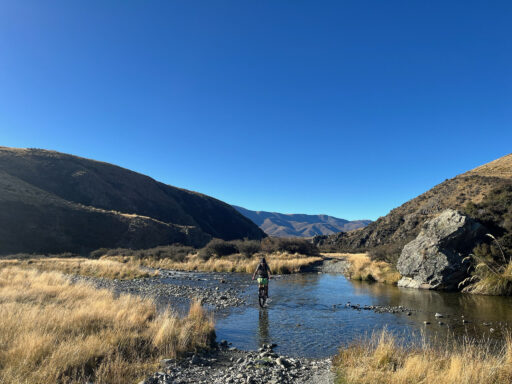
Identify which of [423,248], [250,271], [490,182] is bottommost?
[250,271]

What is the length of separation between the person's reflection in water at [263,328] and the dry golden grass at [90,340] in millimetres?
1706

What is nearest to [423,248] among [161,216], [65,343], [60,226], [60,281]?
[65,343]

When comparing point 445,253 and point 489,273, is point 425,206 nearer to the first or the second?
point 445,253

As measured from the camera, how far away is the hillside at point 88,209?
52859mm

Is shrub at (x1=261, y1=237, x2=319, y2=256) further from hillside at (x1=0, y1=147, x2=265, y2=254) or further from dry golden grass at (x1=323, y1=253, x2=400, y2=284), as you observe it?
hillside at (x1=0, y1=147, x2=265, y2=254)

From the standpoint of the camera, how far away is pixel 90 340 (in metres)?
7.11

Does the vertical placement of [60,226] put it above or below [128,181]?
below

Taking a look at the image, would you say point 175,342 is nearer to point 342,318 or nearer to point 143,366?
point 143,366

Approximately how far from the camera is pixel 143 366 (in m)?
6.69

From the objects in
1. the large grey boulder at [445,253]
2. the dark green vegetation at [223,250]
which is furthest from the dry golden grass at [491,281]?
the dark green vegetation at [223,250]

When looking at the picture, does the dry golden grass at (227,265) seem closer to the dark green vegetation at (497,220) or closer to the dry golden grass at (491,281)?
the dry golden grass at (491,281)

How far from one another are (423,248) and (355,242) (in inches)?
1924

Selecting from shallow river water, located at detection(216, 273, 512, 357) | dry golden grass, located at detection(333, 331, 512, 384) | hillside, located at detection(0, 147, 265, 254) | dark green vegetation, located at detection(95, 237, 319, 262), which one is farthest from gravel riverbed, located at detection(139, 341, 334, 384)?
hillside, located at detection(0, 147, 265, 254)

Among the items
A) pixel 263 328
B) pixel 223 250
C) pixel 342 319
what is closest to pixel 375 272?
pixel 342 319
